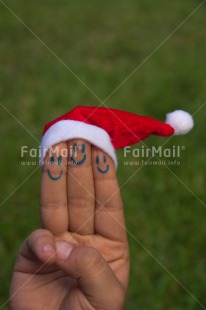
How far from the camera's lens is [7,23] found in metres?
4.00

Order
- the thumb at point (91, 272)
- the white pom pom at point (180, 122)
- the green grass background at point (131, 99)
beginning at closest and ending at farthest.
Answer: the thumb at point (91, 272)
the white pom pom at point (180, 122)
the green grass background at point (131, 99)

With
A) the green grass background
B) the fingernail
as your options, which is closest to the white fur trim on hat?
the fingernail

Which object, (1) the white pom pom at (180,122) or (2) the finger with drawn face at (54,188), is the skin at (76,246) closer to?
(2) the finger with drawn face at (54,188)

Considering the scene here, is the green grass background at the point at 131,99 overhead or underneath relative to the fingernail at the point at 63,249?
overhead

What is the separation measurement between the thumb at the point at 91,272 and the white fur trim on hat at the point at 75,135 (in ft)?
0.69

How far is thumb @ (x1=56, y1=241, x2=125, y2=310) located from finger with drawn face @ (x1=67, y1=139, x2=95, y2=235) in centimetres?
10

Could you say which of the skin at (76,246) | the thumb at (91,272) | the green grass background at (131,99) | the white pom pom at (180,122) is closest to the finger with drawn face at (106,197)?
the skin at (76,246)

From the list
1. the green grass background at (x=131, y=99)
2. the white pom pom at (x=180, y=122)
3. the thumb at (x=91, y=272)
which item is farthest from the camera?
the green grass background at (x=131, y=99)

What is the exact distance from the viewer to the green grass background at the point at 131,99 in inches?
81.4

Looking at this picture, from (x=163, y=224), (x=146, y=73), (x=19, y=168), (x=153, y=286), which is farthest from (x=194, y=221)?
(x=146, y=73)

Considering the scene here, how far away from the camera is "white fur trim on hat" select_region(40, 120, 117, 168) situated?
3.55ft

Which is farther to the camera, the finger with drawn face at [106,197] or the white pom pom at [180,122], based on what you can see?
the white pom pom at [180,122]

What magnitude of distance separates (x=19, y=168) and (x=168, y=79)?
1.24 m

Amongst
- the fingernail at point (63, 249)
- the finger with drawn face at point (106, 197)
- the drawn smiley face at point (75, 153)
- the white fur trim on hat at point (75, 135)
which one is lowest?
the fingernail at point (63, 249)
